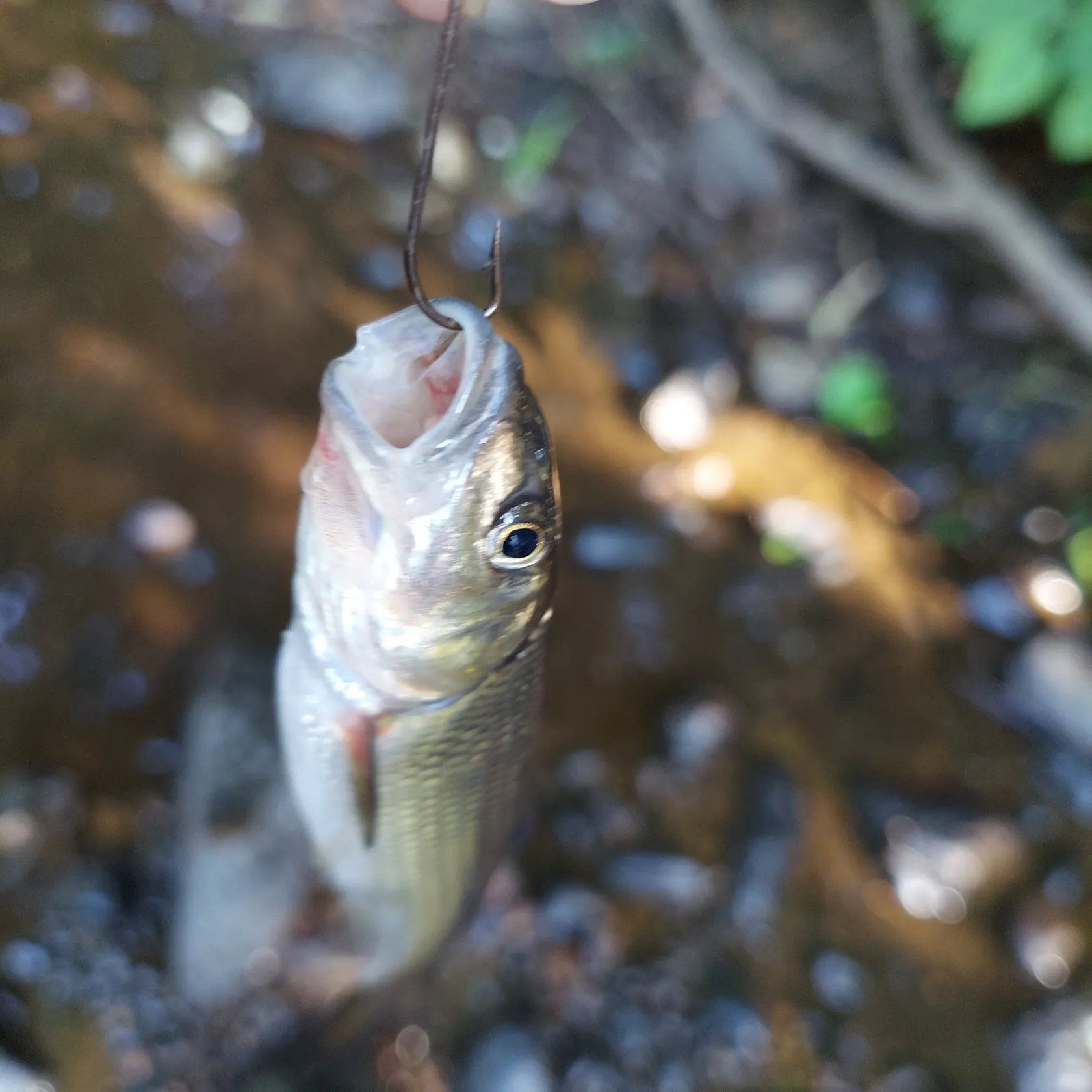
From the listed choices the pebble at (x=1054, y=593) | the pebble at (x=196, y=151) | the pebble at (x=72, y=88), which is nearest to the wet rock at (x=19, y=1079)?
the pebble at (x=196, y=151)

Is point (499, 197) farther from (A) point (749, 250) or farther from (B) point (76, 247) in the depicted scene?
(B) point (76, 247)

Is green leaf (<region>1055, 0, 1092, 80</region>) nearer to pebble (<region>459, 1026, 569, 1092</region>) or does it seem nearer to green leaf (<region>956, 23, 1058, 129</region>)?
green leaf (<region>956, 23, 1058, 129</region>)

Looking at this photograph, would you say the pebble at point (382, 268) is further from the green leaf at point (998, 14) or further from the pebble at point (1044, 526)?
the pebble at point (1044, 526)

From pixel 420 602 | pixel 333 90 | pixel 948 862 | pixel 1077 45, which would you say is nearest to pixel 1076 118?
pixel 1077 45

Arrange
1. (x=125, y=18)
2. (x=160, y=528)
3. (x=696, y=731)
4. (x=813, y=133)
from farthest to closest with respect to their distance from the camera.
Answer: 1. (x=813, y=133)
2. (x=125, y=18)
3. (x=696, y=731)
4. (x=160, y=528)

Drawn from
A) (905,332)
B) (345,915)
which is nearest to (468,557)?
(345,915)

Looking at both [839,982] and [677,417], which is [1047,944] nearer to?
[839,982]

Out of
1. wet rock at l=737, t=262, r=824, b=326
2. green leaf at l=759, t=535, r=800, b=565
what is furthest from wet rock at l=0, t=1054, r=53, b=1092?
wet rock at l=737, t=262, r=824, b=326
